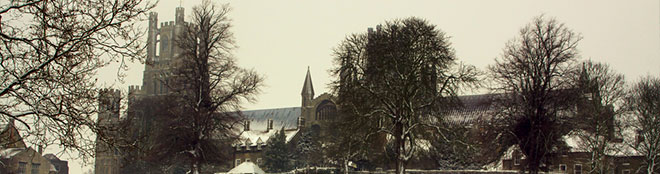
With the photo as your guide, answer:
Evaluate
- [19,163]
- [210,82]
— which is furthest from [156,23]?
[210,82]

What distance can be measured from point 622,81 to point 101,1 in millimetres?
39579

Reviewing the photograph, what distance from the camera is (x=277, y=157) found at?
7488 cm

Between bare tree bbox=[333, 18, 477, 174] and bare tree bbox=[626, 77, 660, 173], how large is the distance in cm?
1618

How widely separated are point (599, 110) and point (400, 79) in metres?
15.6

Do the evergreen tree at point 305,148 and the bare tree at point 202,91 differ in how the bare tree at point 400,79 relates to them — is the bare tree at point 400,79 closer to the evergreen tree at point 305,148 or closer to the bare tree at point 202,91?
the bare tree at point 202,91

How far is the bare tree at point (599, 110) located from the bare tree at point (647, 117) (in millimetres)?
966

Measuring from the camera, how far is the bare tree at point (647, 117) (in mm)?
44219

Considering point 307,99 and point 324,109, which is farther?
point 307,99

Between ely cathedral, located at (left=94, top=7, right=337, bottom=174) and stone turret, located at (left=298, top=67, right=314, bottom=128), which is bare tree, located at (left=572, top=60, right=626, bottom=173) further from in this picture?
stone turret, located at (left=298, top=67, right=314, bottom=128)

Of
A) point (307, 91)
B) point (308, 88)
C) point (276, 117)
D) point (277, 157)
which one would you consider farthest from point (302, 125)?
point (277, 157)

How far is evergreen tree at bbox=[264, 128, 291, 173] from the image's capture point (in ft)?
246

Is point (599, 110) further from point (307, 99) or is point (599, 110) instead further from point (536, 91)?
point (307, 99)

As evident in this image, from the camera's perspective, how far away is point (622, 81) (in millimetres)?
46312

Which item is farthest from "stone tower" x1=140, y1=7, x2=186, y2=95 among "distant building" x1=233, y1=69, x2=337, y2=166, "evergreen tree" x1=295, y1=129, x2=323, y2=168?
"evergreen tree" x1=295, y1=129, x2=323, y2=168
